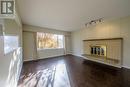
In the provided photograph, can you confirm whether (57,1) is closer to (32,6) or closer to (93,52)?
(32,6)

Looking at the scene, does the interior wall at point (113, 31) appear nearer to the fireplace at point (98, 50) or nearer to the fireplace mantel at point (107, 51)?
the fireplace mantel at point (107, 51)

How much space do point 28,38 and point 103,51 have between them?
461 centimetres

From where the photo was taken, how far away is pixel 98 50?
4.98 metres

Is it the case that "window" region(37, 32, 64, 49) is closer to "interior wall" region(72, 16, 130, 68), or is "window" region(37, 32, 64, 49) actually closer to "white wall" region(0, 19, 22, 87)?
"interior wall" region(72, 16, 130, 68)

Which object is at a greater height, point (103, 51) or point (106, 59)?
point (103, 51)

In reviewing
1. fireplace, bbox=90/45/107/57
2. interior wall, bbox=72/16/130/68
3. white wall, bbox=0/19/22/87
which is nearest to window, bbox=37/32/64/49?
interior wall, bbox=72/16/130/68

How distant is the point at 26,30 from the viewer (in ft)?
16.7

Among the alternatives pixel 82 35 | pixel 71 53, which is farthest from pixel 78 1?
pixel 71 53

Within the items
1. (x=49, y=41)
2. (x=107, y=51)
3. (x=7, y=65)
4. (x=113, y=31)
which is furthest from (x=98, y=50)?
(x=7, y=65)

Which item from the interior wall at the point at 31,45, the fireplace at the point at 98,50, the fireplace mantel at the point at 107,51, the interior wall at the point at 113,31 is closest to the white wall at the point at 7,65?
the interior wall at the point at 31,45

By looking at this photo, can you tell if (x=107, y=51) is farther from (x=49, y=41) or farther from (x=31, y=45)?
(x=31, y=45)

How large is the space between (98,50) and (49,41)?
11.9 ft

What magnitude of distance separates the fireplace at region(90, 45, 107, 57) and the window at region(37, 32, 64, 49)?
9.29 ft

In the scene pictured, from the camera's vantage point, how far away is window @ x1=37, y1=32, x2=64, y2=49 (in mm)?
5988
